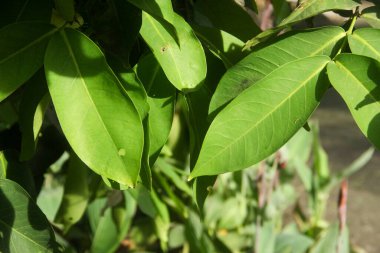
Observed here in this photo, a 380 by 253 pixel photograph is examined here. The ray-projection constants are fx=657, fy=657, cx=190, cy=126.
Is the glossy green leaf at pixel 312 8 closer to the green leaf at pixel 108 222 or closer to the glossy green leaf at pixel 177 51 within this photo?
A: the glossy green leaf at pixel 177 51

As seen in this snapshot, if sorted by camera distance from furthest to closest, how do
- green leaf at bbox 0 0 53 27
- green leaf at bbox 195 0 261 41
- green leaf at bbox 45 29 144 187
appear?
green leaf at bbox 195 0 261 41, green leaf at bbox 0 0 53 27, green leaf at bbox 45 29 144 187

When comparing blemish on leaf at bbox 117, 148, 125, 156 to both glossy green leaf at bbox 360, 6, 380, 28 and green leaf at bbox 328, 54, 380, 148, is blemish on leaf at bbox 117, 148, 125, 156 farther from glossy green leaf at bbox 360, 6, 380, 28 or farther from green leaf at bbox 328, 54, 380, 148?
glossy green leaf at bbox 360, 6, 380, 28

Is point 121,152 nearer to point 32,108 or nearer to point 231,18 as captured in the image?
point 32,108

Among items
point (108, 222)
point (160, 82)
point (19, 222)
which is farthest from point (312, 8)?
point (108, 222)

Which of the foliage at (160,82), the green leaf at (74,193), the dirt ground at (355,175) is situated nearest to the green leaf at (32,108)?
the foliage at (160,82)

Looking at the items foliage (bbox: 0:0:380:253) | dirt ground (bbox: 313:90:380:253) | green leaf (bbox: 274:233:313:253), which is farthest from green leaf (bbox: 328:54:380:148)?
dirt ground (bbox: 313:90:380:253)

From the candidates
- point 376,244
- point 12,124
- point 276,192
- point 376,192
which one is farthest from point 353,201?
point 12,124
